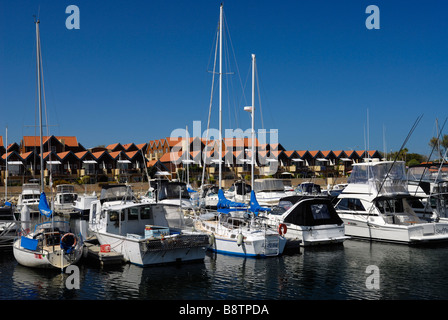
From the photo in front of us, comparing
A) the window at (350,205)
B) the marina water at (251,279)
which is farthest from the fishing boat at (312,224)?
the window at (350,205)

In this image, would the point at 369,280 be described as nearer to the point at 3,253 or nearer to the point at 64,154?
the point at 3,253

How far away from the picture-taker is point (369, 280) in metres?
18.5

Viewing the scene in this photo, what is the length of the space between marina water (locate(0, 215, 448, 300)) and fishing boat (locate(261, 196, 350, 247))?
1.48m

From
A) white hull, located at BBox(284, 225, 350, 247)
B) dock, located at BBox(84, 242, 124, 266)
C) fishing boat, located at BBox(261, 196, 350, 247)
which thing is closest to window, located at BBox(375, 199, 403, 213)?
fishing boat, located at BBox(261, 196, 350, 247)

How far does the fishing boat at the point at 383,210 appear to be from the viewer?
25906 mm

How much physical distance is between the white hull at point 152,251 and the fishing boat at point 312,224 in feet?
20.2

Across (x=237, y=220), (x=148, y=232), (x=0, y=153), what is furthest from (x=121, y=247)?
(x=0, y=153)

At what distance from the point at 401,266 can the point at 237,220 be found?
8.68 m

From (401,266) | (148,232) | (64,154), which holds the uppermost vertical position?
(64,154)

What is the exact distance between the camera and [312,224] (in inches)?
1003

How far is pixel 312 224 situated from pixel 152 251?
A: 9.83 m

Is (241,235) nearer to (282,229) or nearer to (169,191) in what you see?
(282,229)

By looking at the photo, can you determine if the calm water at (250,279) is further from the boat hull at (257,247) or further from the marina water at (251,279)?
the boat hull at (257,247)

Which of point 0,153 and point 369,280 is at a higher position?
point 0,153
